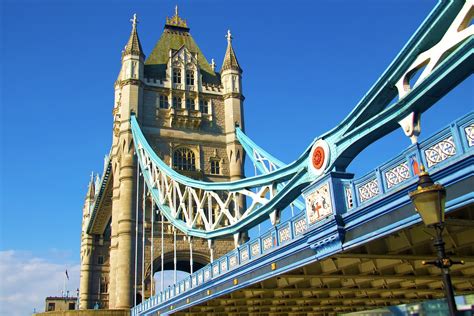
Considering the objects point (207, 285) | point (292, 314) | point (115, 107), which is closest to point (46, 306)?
point (115, 107)

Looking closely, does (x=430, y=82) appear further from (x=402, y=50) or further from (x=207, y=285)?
(x=207, y=285)

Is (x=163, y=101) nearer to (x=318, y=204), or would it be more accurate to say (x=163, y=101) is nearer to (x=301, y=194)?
(x=301, y=194)

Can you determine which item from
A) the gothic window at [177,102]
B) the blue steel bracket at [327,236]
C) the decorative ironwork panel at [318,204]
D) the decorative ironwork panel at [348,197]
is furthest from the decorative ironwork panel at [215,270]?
the gothic window at [177,102]

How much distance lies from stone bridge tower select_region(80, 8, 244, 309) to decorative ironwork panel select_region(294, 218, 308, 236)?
25.2m

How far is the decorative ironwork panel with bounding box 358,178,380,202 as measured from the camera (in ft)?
36.8

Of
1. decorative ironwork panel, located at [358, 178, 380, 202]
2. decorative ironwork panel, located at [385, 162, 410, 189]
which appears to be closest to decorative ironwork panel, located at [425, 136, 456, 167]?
decorative ironwork panel, located at [385, 162, 410, 189]

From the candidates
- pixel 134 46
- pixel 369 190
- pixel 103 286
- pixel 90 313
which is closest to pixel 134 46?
pixel 134 46

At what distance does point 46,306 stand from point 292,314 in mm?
77645

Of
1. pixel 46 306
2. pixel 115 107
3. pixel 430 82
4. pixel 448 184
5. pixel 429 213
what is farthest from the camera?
pixel 46 306

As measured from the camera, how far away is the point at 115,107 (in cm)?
5038

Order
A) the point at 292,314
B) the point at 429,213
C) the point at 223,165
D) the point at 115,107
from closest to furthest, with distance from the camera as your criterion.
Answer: the point at 429,213, the point at 292,314, the point at 223,165, the point at 115,107

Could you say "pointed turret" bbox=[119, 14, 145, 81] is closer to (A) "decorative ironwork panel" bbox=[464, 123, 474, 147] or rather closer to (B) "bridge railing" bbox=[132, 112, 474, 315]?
(B) "bridge railing" bbox=[132, 112, 474, 315]

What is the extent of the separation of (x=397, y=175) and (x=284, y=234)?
228 inches

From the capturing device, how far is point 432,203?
6.20m
